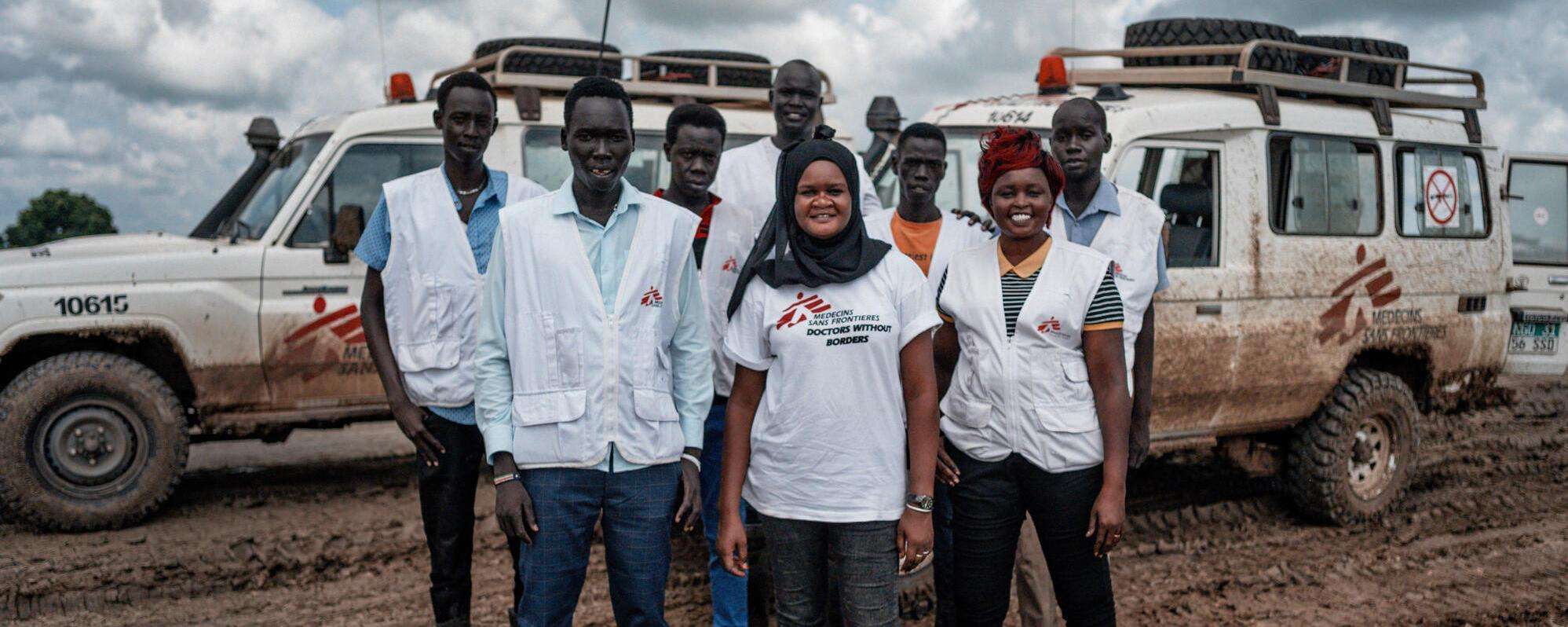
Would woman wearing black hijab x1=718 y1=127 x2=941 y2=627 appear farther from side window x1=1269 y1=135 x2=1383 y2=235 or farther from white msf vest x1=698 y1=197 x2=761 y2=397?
side window x1=1269 y1=135 x2=1383 y2=235

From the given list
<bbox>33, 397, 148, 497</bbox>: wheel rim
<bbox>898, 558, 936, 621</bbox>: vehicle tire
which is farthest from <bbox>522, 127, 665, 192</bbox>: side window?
<bbox>898, 558, 936, 621</bbox>: vehicle tire

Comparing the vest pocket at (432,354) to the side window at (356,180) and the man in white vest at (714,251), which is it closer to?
the man in white vest at (714,251)

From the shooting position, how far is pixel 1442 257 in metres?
→ 5.83

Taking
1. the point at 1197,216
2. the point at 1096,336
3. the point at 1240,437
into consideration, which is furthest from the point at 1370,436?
the point at 1096,336

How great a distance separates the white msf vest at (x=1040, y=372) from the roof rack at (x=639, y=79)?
3.55m

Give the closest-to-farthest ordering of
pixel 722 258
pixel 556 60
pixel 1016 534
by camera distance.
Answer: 1. pixel 1016 534
2. pixel 722 258
3. pixel 556 60

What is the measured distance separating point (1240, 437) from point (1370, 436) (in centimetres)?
77

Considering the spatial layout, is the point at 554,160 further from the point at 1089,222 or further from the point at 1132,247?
the point at 1132,247

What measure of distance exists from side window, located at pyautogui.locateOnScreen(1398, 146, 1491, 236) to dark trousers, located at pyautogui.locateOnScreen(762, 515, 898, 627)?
432 cm

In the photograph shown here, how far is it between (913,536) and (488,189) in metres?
1.53

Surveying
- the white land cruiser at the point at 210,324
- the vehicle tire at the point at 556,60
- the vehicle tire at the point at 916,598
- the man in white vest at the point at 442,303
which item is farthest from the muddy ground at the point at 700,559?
the vehicle tire at the point at 556,60

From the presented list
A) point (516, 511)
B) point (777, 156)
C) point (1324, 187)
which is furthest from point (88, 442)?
point (1324, 187)

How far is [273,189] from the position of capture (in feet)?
19.2

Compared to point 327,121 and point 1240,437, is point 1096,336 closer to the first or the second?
point 1240,437
